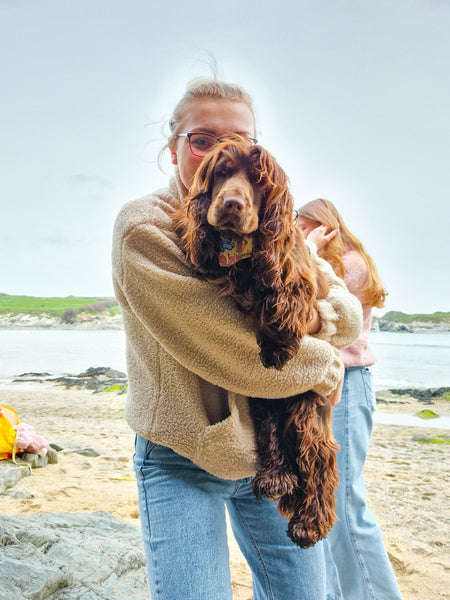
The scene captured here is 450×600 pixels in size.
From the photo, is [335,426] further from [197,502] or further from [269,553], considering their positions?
[197,502]

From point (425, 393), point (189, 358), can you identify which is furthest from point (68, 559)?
point (425, 393)

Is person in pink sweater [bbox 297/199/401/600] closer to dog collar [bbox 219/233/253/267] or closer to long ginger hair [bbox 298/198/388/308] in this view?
long ginger hair [bbox 298/198/388/308]

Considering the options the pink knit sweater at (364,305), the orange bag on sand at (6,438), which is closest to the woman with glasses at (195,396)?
the pink knit sweater at (364,305)

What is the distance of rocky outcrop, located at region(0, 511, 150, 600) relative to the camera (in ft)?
6.56

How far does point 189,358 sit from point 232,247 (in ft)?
1.04

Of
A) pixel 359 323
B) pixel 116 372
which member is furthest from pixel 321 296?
pixel 116 372

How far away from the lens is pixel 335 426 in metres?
2.38

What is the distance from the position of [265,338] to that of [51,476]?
4319 mm

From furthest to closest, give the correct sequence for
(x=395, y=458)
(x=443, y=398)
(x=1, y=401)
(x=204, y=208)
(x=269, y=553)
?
(x=443, y=398)
(x=1, y=401)
(x=395, y=458)
(x=269, y=553)
(x=204, y=208)

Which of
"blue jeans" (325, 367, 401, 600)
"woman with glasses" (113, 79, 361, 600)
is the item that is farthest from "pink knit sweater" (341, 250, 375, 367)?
"woman with glasses" (113, 79, 361, 600)

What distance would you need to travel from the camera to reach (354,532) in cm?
228

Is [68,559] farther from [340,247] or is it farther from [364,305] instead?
[340,247]

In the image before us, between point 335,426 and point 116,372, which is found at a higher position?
point 335,426

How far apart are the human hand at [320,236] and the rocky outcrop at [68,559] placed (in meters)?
1.97
